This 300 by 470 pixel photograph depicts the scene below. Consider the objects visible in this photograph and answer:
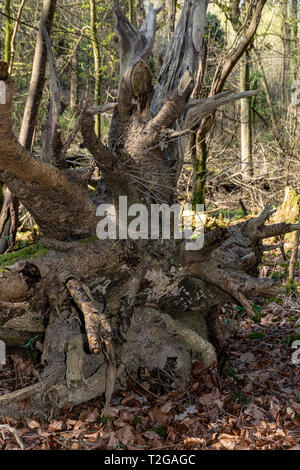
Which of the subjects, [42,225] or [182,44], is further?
[182,44]

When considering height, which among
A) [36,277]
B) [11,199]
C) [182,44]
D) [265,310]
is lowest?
[265,310]

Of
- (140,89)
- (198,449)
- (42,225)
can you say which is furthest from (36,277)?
(140,89)

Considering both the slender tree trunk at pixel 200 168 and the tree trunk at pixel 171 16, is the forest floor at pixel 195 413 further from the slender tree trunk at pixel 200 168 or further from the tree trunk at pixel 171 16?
the tree trunk at pixel 171 16

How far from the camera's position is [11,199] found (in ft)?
21.5

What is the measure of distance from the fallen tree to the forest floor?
18 cm

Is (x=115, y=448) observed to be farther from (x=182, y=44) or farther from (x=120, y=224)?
(x=182, y=44)

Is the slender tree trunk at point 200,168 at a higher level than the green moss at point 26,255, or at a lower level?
higher

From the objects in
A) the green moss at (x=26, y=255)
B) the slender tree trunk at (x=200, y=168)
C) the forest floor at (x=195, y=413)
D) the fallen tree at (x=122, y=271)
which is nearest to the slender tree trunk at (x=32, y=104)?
the fallen tree at (x=122, y=271)

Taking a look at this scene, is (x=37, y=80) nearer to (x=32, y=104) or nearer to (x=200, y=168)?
(x=32, y=104)

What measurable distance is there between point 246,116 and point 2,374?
9.06m

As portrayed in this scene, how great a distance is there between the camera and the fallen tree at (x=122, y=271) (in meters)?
3.82

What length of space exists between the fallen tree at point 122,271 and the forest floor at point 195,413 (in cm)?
18

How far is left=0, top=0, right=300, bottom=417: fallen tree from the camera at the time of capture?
382 centimetres

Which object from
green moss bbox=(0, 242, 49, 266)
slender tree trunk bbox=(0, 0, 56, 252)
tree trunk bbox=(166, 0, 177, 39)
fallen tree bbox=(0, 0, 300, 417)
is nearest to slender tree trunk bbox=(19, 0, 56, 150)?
slender tree trunk bbox=(0, 0, 56, 252)
